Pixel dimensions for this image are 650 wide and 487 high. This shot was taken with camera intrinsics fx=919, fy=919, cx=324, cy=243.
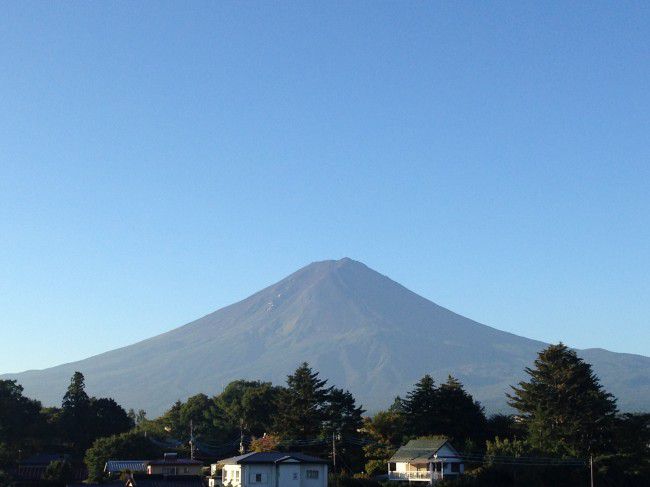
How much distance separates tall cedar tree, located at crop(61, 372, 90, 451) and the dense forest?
0.10 metres

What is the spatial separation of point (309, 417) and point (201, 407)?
35903 mm

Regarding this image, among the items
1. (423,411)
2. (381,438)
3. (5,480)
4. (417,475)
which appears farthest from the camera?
(423,411)

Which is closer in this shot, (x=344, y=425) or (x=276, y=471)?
(x=276, y=471)

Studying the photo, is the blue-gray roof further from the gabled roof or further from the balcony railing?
the gabled roof

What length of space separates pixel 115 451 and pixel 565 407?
116 ft

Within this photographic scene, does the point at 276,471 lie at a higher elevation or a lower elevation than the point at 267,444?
lower

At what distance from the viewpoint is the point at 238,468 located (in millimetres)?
60969

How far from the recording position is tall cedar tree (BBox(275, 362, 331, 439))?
7575cm

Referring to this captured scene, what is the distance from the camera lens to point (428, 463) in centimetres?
6750

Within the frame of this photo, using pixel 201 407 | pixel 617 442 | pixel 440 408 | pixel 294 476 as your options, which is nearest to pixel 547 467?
pixel 617 442

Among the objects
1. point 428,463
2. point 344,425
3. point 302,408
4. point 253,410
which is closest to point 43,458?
point 253,410

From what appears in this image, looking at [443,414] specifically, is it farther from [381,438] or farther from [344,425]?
[344,425]

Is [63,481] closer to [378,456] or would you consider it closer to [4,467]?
[4,467]

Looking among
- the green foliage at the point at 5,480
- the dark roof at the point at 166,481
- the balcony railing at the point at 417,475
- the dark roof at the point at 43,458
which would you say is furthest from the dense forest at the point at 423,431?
the dark roof at the point at 166,481
